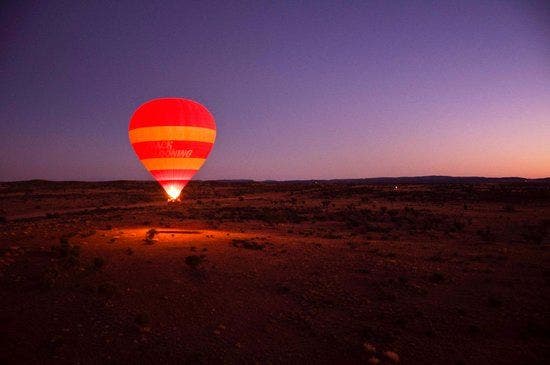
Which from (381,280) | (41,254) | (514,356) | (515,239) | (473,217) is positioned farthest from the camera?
(473,217)

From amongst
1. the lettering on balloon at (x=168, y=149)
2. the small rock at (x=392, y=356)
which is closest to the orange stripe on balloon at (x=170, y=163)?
the lettering on balloon at (x=168, y=149)

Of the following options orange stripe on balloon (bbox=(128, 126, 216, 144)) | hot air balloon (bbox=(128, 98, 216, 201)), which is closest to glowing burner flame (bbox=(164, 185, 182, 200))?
hot air balloon (bbox=(128, 98, 216, 201))

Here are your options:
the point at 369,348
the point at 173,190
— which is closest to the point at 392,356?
the point at 369,348

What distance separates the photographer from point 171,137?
22.1 m

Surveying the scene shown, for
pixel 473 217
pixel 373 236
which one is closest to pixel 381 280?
pixel 373 236

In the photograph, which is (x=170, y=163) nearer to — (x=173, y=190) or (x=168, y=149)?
(x=168, y=149)

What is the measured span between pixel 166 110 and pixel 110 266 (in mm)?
12624

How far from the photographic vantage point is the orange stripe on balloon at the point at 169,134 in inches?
869

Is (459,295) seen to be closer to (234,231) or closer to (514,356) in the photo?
(514,356)

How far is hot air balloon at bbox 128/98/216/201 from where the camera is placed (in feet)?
72.6

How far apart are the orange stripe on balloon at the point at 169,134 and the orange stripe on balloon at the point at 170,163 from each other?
1.28 meters

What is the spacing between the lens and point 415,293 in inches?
409

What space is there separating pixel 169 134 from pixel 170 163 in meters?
1.83

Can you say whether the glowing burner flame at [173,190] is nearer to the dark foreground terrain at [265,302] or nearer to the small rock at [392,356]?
the dark foreground terrain at [265,302]
